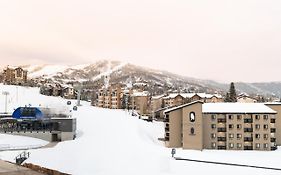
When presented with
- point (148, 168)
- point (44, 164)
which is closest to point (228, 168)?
point (148, 168)

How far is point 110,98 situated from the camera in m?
128

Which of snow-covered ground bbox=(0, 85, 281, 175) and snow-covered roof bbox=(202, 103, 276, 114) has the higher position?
snow-covered roof bbox=(202, 103, 276, 114)

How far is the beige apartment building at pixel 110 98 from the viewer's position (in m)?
126

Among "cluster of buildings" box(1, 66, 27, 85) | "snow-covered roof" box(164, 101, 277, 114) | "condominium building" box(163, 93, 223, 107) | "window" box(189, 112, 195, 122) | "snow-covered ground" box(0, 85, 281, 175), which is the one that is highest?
"cluster of buildings" box(1, 66, 27, 85)

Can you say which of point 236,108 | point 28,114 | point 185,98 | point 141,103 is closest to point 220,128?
point 236,108

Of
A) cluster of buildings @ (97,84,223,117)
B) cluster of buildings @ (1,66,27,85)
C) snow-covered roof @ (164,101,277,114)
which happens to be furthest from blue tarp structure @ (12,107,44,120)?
cluster of buildings @ (1,66,27,85)

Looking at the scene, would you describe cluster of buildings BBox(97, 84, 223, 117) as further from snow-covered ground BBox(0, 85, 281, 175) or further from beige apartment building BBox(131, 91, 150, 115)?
snow-covered ground BBox(0, 85, 281, 175)

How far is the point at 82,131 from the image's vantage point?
60.9 m

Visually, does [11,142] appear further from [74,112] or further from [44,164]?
[74,112]

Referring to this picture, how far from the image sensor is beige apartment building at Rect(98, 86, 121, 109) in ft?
412

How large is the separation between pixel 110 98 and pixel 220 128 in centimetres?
6811

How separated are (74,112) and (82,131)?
53.9 feet

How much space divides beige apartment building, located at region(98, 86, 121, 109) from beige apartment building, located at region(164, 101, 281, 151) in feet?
201

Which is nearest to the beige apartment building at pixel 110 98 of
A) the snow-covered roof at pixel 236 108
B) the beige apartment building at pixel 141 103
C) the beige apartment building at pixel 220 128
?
the beige apartment building at pixel 141 103
